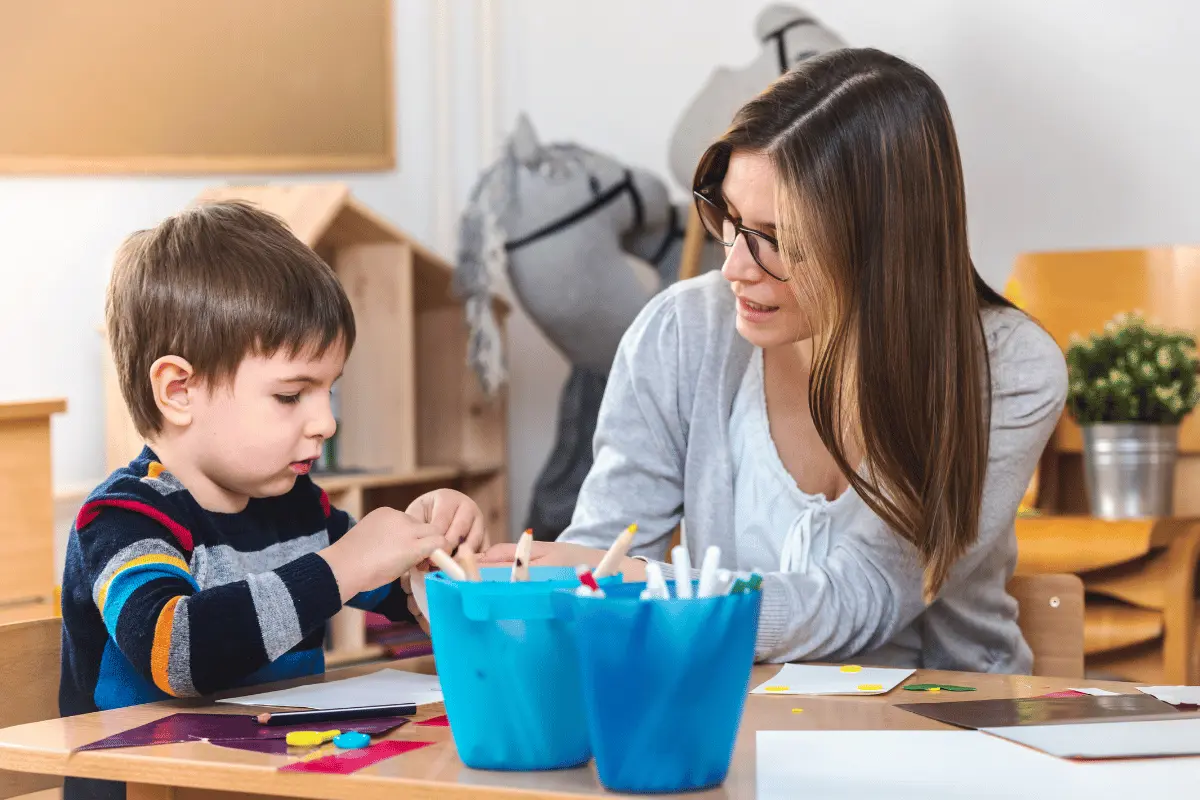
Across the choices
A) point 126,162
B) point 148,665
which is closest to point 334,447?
point 126,162

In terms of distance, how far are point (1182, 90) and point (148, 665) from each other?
233cm

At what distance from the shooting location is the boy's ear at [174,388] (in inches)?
39.1

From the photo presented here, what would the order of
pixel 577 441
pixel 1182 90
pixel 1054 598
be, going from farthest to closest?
1. pixel 577 441
2. pixel 1182 90
3. pixel 1054 598

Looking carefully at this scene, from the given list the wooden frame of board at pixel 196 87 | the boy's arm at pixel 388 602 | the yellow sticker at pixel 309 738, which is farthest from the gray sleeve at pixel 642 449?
the wooden frame of board at pixel 196 87

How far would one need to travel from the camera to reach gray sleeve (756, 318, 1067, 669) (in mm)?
1022

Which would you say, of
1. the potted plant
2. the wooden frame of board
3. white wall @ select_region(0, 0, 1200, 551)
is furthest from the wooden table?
the wooden frame of board

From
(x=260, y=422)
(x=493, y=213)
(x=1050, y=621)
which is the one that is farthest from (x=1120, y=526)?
(x=260, y=422)

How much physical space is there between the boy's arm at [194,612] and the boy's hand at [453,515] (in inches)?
5.3

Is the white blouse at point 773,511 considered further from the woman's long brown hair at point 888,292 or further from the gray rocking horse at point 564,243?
the gray rocking horse at point 564,243

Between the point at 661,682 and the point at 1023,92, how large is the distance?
2.38m

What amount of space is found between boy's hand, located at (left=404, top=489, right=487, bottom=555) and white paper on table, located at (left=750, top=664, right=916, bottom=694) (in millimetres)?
249

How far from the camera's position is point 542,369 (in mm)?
3207

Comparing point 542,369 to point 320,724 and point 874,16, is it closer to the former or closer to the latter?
Result: point 874,16

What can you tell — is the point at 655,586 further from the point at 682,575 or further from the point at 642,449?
the point at 642,449
